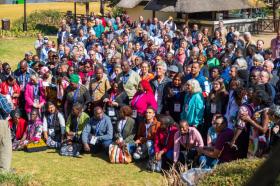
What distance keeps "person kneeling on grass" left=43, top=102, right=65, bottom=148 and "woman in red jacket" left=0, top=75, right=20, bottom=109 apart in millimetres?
995

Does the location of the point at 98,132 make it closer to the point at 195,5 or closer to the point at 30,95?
the point at 30,95

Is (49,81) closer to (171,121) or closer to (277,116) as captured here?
(171,121)

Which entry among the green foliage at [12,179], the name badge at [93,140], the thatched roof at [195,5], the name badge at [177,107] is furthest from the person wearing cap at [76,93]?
the thatched roof at [195,5]

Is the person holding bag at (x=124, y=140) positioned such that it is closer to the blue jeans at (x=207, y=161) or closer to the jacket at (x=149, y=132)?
the jacket at (x=149, y=132)

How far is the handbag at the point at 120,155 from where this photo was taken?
28.1 ft

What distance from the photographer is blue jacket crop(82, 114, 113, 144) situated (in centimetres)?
889

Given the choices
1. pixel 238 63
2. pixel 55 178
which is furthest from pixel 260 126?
pixel 55 178

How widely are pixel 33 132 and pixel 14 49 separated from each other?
13973 millimetres

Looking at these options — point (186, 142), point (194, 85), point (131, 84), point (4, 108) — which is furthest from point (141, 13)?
point (186, 142)

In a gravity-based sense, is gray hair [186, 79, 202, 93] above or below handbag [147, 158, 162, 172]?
above

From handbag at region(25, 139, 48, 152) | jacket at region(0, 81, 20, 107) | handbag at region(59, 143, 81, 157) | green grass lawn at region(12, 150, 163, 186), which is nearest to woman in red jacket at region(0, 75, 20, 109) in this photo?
jacket at region(0, 81, 20, 107)

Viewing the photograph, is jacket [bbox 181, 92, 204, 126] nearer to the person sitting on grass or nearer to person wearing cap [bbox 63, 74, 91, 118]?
the person sitting on grass

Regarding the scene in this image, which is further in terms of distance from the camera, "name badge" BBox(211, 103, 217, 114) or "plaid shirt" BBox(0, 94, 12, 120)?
"plaid shirt" BBox(0, 94, 12, 120)

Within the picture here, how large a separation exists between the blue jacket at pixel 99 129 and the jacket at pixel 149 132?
59 centimetres
